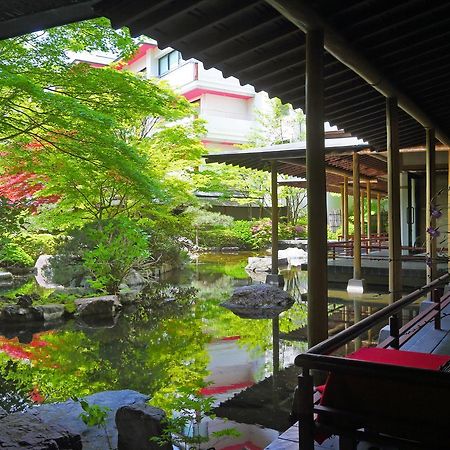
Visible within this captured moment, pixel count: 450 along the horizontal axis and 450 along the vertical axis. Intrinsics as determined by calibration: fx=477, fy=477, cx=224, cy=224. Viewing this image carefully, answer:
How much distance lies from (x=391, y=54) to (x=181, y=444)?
436cm

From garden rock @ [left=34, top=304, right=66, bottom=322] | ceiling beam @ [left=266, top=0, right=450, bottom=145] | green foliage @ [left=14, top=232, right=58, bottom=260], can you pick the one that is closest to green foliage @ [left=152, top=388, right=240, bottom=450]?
ceiling beam @ [left=266, top=0, right=450, bottom=145]

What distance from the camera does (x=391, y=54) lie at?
16.1 ft

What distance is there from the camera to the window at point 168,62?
32.7m

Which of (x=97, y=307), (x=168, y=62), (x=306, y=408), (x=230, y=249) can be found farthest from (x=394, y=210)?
(x=168, y=62)

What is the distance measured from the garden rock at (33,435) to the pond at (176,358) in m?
1.03

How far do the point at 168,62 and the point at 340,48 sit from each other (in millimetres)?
30799

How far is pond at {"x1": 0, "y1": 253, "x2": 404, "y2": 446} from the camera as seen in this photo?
18.7 feet

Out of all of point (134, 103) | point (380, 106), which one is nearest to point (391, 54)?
point (380, 106)

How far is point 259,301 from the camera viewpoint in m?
11.3

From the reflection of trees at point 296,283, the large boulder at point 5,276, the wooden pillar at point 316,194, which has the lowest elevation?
the reflection of trees at point 296,283

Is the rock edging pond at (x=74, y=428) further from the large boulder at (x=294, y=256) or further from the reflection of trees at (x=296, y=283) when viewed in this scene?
the large boulder at (x=294, y=256)

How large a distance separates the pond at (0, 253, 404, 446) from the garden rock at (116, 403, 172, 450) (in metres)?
0.36

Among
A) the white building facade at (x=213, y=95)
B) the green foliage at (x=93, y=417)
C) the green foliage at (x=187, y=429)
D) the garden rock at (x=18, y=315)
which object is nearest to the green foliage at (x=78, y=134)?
the garden rock at (x=18, y=315)

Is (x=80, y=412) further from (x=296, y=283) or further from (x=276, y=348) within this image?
(x=296, y=283)
